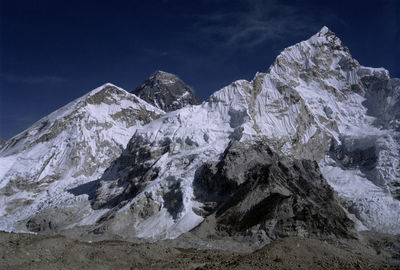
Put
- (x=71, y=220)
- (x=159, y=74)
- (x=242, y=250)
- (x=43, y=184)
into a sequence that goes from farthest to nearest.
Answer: (x=159, y=74), (x=43, y=184), (x=71, y=220), (x=242, y=250)

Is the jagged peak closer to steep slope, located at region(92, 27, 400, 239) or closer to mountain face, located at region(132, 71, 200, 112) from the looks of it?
mountain face, located at region(132, 71, 200, 112)

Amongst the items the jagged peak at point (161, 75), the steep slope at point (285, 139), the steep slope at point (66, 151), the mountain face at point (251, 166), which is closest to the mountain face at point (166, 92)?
the jagged peak at point (161, 75)

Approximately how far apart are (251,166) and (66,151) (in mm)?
51306

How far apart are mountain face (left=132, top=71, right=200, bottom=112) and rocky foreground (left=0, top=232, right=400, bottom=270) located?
14769cm

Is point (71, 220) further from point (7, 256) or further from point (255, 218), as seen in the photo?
point (7, 256)

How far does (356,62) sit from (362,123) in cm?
2205

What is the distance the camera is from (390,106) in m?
90.6

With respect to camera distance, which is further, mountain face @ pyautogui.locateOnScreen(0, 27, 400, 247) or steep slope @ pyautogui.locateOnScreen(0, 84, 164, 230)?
steep slope @ pyautogui.locateOnScreen(0, 84, 164, 230)

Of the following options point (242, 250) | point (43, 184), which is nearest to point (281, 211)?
point (242, 250)

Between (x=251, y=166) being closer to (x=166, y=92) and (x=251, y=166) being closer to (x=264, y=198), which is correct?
(x=264, y=198)

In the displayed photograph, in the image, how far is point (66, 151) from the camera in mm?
97750

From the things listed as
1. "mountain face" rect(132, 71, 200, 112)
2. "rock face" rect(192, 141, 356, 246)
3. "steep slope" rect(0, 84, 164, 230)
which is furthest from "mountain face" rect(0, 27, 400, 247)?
"mountain face" rect(132, 71, 200, 112)

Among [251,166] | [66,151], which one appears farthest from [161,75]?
[251,166]

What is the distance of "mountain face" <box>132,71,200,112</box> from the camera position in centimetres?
17562
